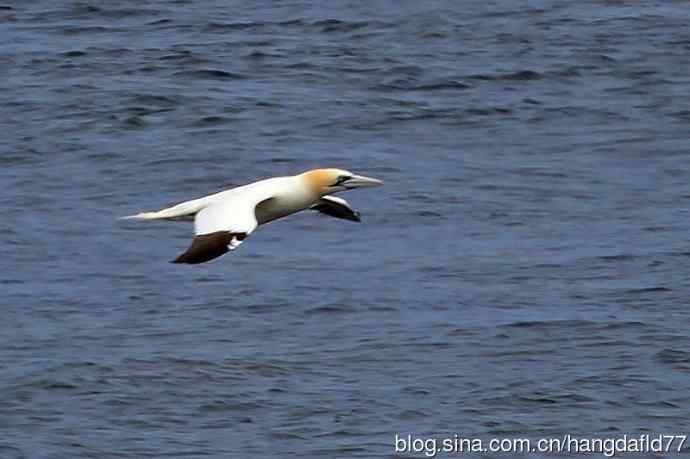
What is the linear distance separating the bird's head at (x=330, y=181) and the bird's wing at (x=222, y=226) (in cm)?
44

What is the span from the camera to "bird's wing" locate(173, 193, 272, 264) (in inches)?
528

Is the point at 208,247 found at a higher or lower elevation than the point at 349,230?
higher

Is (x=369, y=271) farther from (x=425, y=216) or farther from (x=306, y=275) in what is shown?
(x=425, y=216)

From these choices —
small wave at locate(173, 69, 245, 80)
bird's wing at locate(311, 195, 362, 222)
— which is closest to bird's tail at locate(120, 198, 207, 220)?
bird's wing at locate(311, 195, 362, 222)

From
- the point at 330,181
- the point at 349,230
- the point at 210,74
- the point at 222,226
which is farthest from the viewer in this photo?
the point at 210,74

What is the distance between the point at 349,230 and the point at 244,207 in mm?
9686

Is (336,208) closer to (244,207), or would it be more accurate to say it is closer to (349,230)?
(244,207)

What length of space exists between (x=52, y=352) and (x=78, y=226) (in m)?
3.74

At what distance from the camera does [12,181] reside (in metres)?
26.2

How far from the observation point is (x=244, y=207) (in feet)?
46.3

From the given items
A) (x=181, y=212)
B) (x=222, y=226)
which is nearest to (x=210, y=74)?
(x=181, y=212)

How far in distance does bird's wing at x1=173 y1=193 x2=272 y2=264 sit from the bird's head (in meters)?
0.44

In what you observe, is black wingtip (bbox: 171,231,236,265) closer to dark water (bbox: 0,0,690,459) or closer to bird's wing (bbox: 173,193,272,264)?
bird's wing (bbox: 173,193,272,264)

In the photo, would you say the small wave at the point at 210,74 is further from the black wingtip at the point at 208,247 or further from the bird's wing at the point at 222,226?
the black wingtip at the point at 208,247
